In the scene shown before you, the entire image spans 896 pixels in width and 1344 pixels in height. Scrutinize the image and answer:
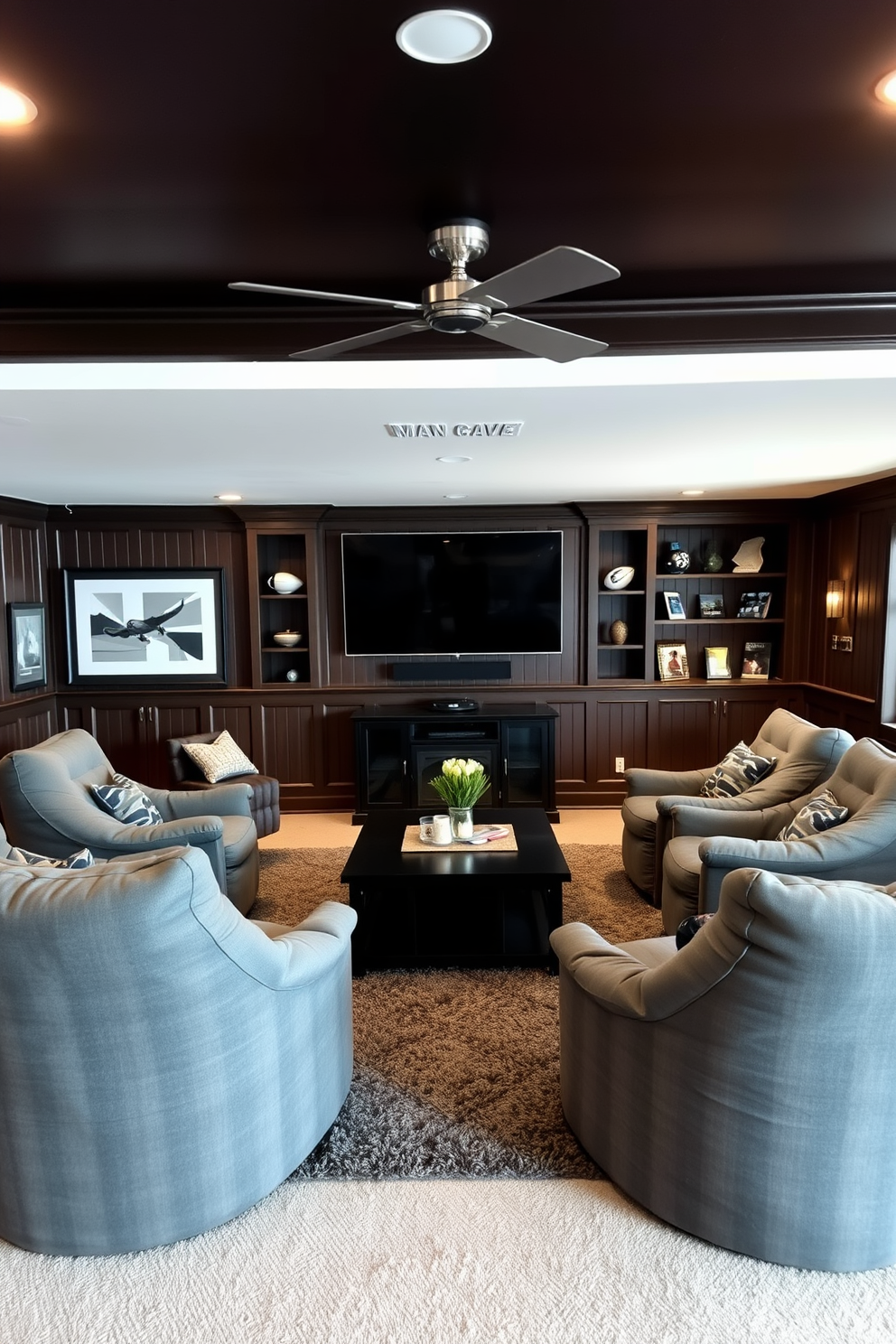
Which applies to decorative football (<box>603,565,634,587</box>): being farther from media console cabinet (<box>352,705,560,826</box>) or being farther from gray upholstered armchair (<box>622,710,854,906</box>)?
gray upholstered armchair (<box>622,710,854,906</box>)

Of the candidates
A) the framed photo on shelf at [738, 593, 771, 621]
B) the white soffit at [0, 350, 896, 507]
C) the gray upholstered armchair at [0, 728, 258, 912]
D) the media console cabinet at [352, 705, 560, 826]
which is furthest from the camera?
the framed photo on shelf at [738, 593, 771, 621]

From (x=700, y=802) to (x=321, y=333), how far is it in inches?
109

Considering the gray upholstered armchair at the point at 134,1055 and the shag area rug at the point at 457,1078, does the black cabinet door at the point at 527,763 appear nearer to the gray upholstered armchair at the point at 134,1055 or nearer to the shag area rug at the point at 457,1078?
the shag area rug at the point at 457,1078

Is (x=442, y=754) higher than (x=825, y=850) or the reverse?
the reverse

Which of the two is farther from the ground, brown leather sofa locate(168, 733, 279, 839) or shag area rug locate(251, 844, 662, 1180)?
brown leather sofa locate(168, 733, 279, 839)

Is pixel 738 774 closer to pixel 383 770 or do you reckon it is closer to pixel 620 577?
pixel 620 577

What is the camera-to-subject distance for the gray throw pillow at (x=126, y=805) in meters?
3.79

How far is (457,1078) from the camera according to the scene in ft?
8.74

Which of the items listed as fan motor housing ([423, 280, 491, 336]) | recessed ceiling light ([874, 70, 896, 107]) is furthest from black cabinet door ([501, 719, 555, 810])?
recessed ceiling light ([874, 70, 896, 107])

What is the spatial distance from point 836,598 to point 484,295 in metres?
4.73

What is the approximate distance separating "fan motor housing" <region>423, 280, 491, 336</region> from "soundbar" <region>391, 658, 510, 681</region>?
178 inches

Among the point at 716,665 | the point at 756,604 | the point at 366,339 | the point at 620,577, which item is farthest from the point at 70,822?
the point at 756,604

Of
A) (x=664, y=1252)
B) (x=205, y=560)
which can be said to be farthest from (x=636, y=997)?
(x=205, y=560)

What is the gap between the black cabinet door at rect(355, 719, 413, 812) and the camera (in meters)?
5.80
